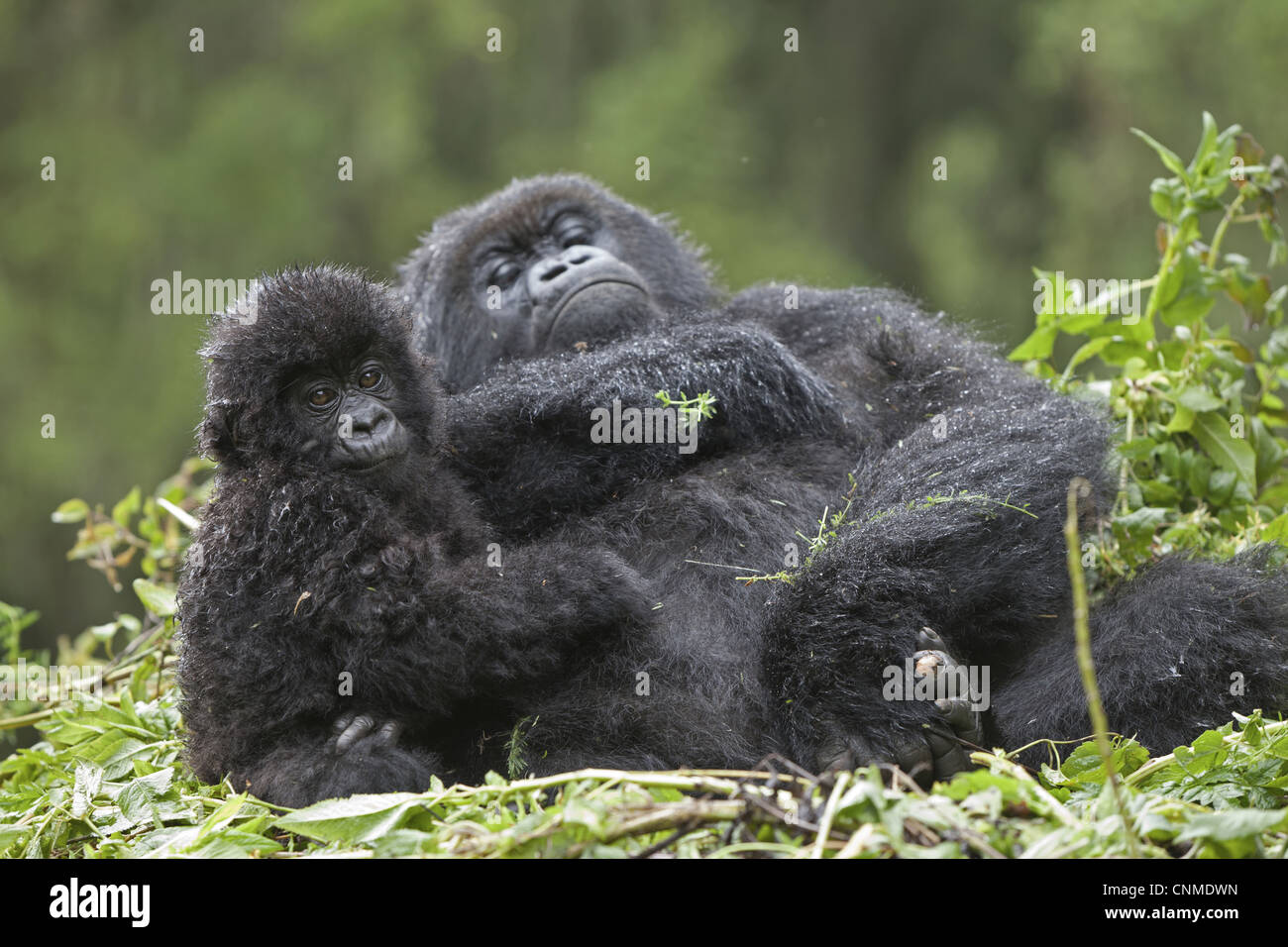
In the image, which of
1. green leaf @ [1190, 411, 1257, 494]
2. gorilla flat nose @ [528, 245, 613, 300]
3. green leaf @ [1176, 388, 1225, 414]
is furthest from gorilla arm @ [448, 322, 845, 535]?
green leaf @ [1190, 411, 1257, 494]

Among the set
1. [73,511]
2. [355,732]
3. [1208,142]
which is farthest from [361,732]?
[1208,142]

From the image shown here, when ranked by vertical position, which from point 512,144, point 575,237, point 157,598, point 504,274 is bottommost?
point 157,598

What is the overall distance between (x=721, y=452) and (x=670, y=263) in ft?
3.70

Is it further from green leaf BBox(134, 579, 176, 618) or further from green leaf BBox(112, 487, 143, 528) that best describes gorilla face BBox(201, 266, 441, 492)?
green leaf BBox(112, 487, 143, 528)

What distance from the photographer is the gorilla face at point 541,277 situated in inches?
143

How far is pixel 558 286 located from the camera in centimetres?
367

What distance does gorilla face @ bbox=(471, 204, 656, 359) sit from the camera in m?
3.60

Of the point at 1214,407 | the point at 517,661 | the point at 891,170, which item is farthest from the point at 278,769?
the point at 891,170

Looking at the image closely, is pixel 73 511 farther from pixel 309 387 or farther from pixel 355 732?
pixel 355 732

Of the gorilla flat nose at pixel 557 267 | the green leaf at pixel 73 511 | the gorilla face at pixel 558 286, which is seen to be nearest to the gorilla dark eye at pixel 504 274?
the gorilla face at pixel 558 286

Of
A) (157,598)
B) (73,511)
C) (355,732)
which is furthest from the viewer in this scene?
(73,511)

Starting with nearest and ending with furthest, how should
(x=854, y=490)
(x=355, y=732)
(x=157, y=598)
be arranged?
(x=355, y=732) < (x=854, y=490) < (x=157, y=598)

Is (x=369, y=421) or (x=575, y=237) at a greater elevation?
(x=575, y=237)

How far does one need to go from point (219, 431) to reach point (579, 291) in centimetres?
127
